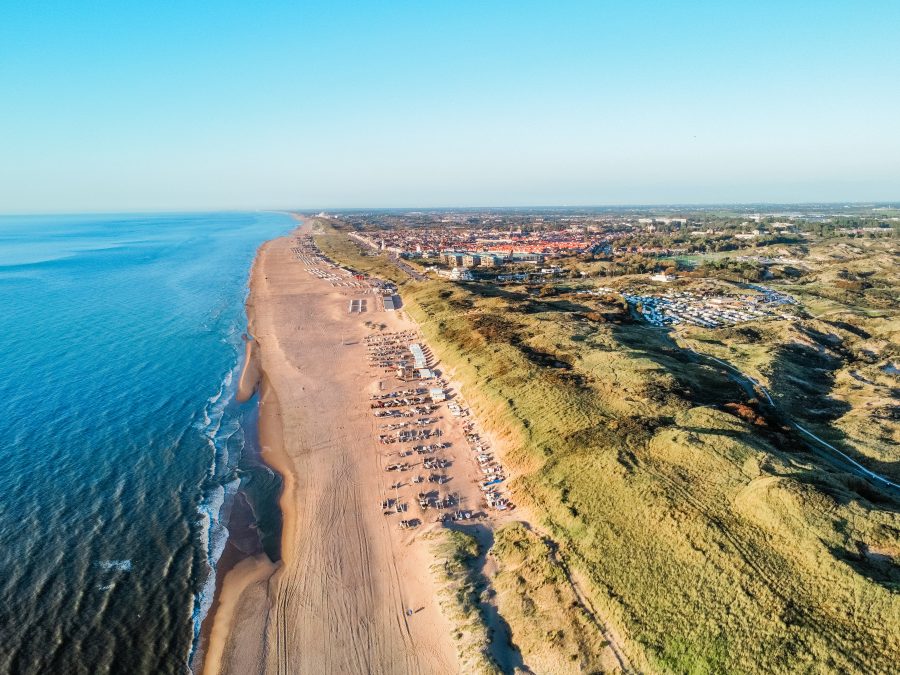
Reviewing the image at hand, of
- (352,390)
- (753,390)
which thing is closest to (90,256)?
(352,390)

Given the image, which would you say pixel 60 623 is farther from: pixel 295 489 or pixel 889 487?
pixel 889 487

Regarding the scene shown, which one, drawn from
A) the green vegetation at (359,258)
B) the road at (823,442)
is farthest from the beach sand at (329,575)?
the green vegetation at (359,258)

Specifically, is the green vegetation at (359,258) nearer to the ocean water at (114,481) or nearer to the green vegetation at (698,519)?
the ocean water at (114,481)

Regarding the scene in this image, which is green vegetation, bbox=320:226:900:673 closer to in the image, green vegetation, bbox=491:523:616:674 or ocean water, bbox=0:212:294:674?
green vegetation, bbox=491:523:616:674

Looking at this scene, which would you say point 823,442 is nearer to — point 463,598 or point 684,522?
point 684,522

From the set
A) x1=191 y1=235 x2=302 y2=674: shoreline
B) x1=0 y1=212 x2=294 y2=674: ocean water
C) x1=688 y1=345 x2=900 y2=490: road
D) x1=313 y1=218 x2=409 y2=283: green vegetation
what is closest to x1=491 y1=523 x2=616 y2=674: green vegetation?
x1=191 y1=235 x2=302 y2=674: shoreline
